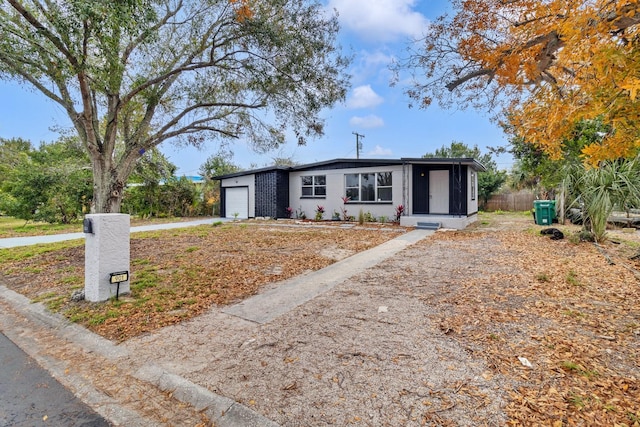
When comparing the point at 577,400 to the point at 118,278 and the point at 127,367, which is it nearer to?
the point at 127,367

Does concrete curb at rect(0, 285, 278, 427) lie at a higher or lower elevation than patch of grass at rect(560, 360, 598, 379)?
lower

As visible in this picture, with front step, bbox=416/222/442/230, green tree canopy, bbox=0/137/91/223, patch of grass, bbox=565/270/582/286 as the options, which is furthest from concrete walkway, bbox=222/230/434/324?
green tree canopy, bbox=0/137/91/223

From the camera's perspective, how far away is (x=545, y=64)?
499 cm

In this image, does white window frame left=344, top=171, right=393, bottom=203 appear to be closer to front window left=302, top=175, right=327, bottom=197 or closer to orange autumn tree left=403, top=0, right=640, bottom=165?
front window left=302, top=175, right=327, bottom=197

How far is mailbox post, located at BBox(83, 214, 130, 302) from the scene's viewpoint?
418cm

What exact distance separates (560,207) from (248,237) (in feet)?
41.1

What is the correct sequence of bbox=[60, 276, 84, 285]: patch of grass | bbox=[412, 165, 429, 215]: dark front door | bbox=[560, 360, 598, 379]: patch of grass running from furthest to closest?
bbox=[412, 165, 429, 215]: dark front door → bbox=[60, 276, 84, 285]: patch of grass → bbox=[560, 360, 598, 379]: patch of grass

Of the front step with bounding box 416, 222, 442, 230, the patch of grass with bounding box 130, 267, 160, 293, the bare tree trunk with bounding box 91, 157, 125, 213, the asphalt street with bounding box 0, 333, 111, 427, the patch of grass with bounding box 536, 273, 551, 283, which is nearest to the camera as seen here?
the asphalt street with bounding box 0, 333, 111, 427

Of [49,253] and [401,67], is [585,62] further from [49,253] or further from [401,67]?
[49,253]

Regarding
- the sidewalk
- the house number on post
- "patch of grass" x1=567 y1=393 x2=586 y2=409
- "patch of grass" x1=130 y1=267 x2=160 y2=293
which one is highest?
the house number on post

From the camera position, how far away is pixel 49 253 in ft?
25.7

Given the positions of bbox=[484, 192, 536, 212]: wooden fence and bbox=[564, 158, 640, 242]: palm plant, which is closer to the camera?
bbox=[564, 158, 640, 242]: palm plant

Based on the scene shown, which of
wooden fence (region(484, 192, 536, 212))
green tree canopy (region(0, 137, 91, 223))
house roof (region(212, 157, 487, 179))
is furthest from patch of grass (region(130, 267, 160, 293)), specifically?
wooden fence (region(484, 192, 536, 212))

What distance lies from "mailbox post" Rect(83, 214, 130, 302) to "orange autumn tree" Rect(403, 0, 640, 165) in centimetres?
535
